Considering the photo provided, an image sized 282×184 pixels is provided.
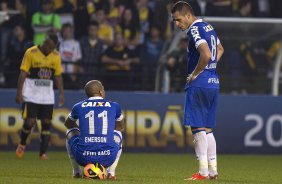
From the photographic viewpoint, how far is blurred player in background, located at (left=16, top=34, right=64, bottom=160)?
17.5 meters

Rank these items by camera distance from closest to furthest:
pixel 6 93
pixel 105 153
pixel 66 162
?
pixel 105 153
pixel 66 162
pixel 6 93

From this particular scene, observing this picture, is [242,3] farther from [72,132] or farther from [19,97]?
[72,132]

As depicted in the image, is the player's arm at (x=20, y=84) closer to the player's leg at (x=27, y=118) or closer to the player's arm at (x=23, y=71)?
the player's arm at (x=23, y=71)

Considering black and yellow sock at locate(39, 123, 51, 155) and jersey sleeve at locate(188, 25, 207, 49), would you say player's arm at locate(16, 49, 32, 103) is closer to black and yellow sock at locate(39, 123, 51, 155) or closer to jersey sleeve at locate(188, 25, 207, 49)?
black and yellow sock at locate(39, 123, 51, 155)

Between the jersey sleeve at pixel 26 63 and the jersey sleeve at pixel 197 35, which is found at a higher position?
the jersey sleeve at pixel 197 35

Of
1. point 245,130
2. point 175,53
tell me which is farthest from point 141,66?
point 245,130

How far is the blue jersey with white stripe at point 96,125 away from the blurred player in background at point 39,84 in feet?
17.1

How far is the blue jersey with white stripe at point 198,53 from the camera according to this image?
12727 millimetres

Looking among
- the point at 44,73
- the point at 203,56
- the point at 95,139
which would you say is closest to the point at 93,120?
the point at 95,139

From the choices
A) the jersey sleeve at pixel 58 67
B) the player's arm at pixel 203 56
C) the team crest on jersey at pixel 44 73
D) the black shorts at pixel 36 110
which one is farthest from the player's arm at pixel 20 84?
the player's arm at pixel 203 56

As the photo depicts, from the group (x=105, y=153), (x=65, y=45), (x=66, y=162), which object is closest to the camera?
(x=105, y=153)

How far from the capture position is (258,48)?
2377 centimetres

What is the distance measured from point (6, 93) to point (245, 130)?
5.12 meters

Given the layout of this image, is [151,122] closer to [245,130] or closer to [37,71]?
[245,130]
